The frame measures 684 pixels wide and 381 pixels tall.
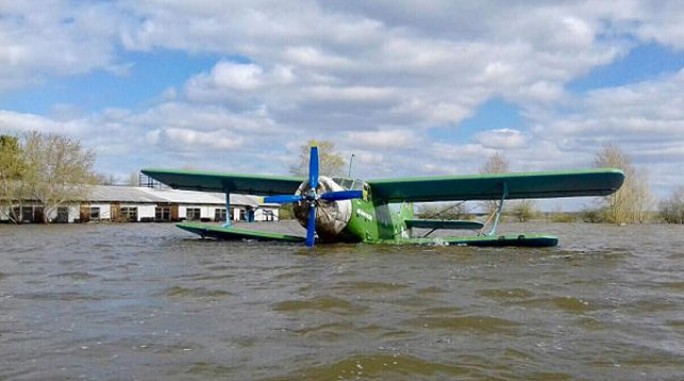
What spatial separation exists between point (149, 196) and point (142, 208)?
2.92m

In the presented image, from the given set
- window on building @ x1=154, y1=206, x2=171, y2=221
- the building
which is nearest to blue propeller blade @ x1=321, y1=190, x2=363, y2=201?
the building

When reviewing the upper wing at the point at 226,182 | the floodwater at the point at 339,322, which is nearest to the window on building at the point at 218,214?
the upper wing at the point at 226,182

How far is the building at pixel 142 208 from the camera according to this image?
4778cm

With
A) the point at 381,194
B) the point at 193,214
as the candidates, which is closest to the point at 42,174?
the point at 193,214

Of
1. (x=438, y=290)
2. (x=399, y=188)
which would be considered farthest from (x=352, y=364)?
(x=399, y=188)

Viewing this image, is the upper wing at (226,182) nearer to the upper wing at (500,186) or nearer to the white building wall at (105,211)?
the upper wing at (500,186)

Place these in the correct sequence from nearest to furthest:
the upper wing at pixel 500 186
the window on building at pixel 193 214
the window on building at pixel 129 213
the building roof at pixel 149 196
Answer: the upper wing at pixel 500 186
the building roof at pixel 149 196
the window on building at pixel 129 213
the window on building at pixel 193 214

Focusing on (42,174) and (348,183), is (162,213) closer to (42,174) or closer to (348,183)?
(42,174)

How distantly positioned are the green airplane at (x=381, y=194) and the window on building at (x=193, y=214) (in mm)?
36506

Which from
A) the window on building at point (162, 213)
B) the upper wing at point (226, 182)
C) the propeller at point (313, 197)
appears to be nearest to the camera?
the propeller at point (313, 197)

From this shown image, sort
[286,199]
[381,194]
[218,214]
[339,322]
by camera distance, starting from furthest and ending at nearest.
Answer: [218,214] → [381,194] → [286,199] → [339,322]

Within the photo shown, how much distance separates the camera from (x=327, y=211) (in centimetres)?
1688

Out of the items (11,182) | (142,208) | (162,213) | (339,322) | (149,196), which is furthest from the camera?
(149,196)

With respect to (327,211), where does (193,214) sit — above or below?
below
